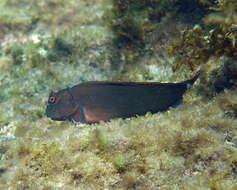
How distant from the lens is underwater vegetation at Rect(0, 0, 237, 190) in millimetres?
2570

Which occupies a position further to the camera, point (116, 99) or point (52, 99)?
point (52, 99)

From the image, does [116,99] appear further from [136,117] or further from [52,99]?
[52,99]

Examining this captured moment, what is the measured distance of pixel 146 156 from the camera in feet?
8.77

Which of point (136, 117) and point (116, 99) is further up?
point (116, 99)

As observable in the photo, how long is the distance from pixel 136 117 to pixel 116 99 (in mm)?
462

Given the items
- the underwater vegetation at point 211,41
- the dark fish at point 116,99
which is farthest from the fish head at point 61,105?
the underwater vegetation at point 211,41

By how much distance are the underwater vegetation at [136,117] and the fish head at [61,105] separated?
0.89ft

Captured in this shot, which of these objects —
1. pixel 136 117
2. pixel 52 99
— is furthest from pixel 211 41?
pixel 52 99

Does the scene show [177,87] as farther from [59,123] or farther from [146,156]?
[59,123]

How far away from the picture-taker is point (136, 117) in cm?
352

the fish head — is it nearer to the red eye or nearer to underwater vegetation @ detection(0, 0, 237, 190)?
the red eye

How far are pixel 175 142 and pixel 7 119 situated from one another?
13.3 ft

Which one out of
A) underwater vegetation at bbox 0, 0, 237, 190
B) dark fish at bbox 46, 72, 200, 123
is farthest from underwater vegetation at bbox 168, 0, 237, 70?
dark fish at bbox 46, 72, 200, 123

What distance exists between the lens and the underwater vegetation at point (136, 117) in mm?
2570
